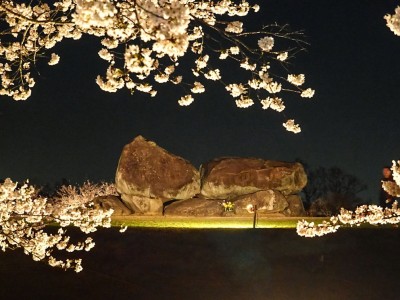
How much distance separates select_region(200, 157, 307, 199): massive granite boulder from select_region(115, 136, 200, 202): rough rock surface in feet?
2.26

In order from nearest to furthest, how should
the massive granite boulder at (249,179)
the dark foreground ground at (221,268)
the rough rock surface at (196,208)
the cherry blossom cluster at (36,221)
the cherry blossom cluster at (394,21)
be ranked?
the cherry blossom cluster at (394,21), the cherry blossom cluster at (36,221), the dark foreground ground at (221,268), the rough rock surface at (196,208), the massive granite boulder at (249,179)

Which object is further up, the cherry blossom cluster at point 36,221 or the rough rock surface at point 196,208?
the rough rock surface at point 196,208

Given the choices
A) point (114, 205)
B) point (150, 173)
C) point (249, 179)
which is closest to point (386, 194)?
point (249, 179)

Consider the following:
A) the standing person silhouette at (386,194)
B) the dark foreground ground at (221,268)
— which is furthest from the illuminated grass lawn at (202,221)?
the dark foreground ground at (221,268)

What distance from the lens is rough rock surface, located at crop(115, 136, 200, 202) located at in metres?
17.0

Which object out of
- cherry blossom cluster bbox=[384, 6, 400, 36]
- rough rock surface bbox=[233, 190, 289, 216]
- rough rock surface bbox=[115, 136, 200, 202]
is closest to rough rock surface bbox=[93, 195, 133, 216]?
rough rock surface bbox=[115, 136, 200, 202]

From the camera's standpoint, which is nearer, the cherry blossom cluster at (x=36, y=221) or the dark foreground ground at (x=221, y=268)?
the cherry blossom cluster at (x=36, y=221)

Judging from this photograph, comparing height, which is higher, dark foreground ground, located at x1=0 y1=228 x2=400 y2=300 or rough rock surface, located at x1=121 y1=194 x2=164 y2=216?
rough rock surface, located at x1=121 y1=194 x2=164 y2=216

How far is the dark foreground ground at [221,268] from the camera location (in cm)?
994

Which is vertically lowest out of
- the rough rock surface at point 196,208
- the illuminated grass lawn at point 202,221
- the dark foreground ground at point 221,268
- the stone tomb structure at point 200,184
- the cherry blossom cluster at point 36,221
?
the dark foreground ground at point 221,268

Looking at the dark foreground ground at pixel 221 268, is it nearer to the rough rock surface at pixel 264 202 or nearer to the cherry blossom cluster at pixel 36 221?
the cherry blossom cluster at pixel 36 221

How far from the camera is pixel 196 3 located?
829 centimetres

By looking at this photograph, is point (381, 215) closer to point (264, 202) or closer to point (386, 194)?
point (386, 194)

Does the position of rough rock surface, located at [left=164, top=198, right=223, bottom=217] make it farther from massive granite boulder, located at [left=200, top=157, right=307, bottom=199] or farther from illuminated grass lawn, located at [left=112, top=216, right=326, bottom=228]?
illuminated grass lawn, located at [left=112, top=216, right=326, bottom=228]
